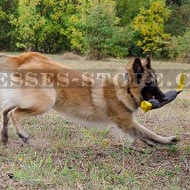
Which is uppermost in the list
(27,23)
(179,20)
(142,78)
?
(142,78)

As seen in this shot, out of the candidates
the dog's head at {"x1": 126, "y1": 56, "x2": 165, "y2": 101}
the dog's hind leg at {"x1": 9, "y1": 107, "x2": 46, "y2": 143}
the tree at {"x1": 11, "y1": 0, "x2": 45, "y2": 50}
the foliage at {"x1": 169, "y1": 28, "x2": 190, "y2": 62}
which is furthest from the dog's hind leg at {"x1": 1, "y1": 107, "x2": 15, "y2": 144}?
the tree at {"x1": 11, "y1": 0, "x2": 45, "y2": 50}

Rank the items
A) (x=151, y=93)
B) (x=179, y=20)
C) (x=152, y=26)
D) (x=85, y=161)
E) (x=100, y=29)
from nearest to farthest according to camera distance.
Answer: (x=85, y=161) → (x=151, y=93) → (x=100, y=29) → (x=152, y=26) → (x=179, y=20)

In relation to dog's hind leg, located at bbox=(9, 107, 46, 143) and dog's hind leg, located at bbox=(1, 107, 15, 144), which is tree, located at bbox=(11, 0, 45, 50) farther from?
dog's hind leg, located at bbox=(9, 107, 46, 143)

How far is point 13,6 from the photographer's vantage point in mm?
31453

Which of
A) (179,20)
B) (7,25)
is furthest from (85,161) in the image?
(179,20)

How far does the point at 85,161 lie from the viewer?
449 centimetres

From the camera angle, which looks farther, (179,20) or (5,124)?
(179,20)

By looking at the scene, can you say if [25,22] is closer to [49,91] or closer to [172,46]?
[172,46]

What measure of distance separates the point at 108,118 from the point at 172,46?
2255 cm

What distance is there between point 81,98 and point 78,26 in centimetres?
2347

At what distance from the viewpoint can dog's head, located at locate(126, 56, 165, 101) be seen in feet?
18.0

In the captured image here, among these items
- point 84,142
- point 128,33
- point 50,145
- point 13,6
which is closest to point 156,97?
point 84,142

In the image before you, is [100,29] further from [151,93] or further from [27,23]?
[151,93]

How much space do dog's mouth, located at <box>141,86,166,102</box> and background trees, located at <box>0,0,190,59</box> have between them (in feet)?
69.7
